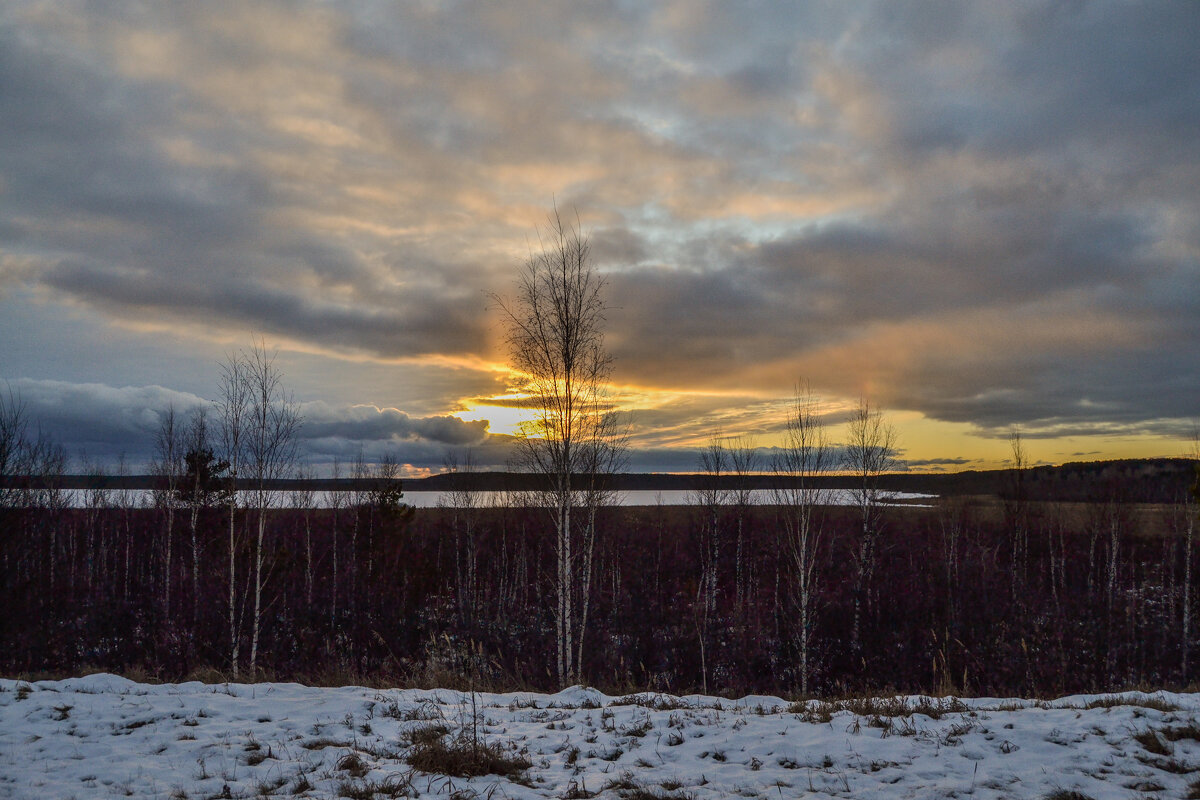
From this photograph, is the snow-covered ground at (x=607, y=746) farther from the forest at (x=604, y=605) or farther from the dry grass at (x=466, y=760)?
the forest at (x=604, y=605)

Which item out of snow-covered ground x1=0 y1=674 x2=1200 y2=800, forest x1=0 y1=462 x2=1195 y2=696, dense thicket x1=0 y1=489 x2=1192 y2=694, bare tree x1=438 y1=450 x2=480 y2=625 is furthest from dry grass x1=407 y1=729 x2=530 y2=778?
bare tree x1=438 y1=450 x2=480 y2=625

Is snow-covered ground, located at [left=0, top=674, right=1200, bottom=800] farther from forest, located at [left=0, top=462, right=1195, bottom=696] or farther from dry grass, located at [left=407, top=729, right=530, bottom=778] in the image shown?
forest, located at [left=0, top=462, right=1195, bottom=696]

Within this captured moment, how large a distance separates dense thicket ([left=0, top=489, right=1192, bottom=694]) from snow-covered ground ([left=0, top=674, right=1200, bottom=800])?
36.0ft

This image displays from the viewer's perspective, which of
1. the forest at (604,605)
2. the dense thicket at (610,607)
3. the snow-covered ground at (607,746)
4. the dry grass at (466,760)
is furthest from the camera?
the dense thicket at (610,607)

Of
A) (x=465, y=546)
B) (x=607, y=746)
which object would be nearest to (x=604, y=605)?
(x=465, y=546)

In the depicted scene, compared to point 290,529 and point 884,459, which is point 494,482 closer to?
point 290,529

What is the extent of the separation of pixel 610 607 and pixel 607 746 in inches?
1196

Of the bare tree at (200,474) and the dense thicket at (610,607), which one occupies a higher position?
the bare tree at (200,474)

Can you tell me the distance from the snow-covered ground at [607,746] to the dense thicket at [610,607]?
432 inches

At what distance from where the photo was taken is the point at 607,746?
6.53 metres

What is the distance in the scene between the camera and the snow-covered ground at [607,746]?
529 cm

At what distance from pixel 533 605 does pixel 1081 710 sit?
35.9m

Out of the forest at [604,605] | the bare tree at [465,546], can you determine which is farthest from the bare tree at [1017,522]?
the bare tree at [465,546]

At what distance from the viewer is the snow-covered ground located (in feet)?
17.4
